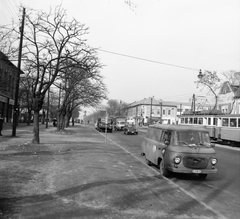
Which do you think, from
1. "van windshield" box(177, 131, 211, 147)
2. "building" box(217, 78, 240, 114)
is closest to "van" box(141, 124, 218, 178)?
"van windshield" box(177, 131, 211, 147)

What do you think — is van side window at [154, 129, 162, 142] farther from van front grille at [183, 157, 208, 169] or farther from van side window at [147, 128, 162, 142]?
van front grille at [183, 157, 208, 169]

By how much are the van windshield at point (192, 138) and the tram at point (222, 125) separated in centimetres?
Result: 1373

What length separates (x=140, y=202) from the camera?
220 inches

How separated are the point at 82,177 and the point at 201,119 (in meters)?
24.2

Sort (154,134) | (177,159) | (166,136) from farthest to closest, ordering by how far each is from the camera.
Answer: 1. (154,134)
2. (166,136)
3. (177,159)

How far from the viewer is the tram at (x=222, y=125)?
23750 mm

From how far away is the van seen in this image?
834 cm

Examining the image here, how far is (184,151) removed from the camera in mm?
8414

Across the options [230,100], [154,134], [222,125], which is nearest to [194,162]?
[154,134]

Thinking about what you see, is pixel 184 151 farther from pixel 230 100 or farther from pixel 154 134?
pixel 230 100

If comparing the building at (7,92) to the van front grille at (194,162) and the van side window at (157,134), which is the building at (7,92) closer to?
the van side window at (157,134)

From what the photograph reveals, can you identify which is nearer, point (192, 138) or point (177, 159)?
point (177, 159)

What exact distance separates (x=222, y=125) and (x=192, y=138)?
60.7 ft

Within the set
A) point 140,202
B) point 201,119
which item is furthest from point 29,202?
point 201,119
